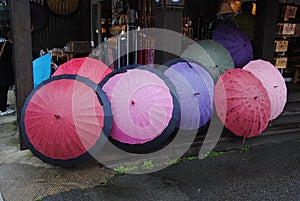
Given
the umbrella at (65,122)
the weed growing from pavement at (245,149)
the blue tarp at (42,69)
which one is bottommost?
the weed growing from pavement at (245,149)

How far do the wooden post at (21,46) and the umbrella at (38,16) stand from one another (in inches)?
200

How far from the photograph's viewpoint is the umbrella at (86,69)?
4633 millimetres

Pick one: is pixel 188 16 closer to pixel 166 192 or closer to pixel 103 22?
pixel 103 22

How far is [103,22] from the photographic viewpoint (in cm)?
1015

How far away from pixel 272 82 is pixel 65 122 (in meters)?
3.46

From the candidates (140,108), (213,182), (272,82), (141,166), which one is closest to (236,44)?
(272,82)

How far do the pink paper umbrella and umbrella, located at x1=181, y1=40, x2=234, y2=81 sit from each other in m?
0.38

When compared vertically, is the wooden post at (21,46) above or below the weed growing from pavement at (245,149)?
above

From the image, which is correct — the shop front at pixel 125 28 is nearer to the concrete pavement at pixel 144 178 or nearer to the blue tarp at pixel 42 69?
the blue tarp at pixel 42 69

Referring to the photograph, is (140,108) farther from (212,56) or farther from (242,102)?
(212,56)

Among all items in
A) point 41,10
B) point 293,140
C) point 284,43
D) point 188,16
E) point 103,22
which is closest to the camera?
point 293,140

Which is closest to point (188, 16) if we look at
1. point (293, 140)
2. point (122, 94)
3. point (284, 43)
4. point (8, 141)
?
point (284, 43)

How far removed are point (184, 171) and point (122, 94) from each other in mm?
1476

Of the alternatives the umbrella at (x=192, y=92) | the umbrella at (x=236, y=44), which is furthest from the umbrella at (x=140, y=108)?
the umbrella at (x=236, y=44)
